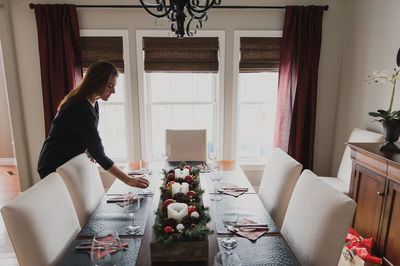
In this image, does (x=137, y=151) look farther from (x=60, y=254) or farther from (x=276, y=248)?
(x=276, y=248)

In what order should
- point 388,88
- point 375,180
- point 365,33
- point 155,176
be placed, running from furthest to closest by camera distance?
point 365,33 < point 388,88 < point 155,176 < point 375,180

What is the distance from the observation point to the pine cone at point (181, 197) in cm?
142

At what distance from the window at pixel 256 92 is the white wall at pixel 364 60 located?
2.68ft

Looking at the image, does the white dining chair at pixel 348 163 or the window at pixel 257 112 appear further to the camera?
the window at pixel 257 112

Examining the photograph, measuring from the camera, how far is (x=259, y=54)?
A: 10.2ft

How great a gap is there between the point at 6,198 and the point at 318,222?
3.65 metres

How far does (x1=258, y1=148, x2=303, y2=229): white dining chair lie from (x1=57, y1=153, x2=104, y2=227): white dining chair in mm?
1238

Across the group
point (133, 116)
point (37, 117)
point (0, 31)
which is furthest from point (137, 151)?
point (0, 31)

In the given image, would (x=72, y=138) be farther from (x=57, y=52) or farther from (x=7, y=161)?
(x=7, y=161)

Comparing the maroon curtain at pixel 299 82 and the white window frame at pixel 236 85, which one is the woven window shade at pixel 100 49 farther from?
the maroon curtain at pixel 299 82

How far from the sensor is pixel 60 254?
1222mm

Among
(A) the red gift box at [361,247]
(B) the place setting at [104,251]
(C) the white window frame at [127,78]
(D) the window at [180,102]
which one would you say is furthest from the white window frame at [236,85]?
(B) the place setting at [104,251]

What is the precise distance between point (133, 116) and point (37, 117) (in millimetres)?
1188

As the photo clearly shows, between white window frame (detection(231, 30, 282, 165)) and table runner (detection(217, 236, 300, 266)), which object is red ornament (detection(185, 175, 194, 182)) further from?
white window frame (detection(231, 30, 282, 165))
